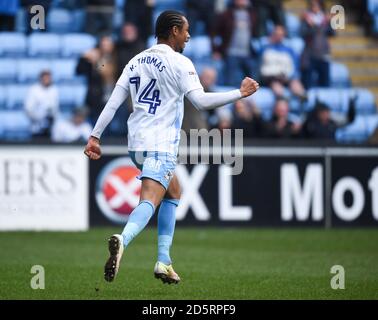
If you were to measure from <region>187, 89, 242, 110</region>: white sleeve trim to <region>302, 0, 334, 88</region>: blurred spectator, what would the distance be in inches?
417

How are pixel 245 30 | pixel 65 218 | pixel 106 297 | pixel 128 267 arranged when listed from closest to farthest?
1. pixel 106 297
2. pixel 128 267
3. pixel 65 218
4. pixel 245 30

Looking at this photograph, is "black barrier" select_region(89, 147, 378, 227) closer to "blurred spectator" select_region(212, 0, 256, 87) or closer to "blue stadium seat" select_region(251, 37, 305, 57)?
"blurred spectator" select_region(212, 0, 256, 87)

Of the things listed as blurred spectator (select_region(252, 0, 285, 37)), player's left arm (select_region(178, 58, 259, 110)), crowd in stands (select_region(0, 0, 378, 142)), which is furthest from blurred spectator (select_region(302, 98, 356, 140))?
player's left arm (select_region(178, 58, 259, 110))

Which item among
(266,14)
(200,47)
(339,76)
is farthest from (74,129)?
(339,76)

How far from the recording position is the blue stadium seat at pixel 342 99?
18234mm

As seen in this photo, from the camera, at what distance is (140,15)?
18484 mm

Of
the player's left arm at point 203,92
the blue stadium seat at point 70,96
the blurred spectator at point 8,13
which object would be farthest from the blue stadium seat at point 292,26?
the player's left arm at point 203,92

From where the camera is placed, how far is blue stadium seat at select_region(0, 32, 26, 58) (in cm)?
1828

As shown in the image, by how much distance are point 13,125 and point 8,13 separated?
7.19ft

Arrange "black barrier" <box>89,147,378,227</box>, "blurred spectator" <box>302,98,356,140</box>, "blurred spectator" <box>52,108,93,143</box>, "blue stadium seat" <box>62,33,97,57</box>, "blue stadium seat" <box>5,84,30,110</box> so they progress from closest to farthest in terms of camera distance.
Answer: "black barrier" <box>89,147,378,227</box>
"blurred spectator" <box>52,108,93,143</box>
"blurred spectator" <box>302,98,356,140</box>
"blue stadium seat" <box>5,84,30,110</box>
"blue stadium seat" <box>62,33,97,57</box>
